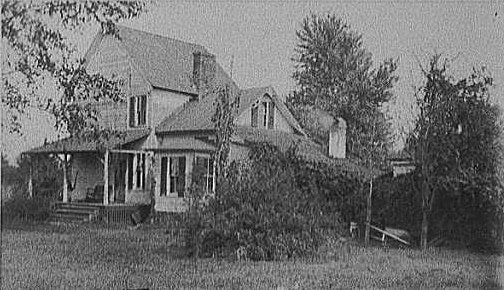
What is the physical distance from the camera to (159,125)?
5.30ft

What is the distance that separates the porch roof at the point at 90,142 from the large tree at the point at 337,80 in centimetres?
40

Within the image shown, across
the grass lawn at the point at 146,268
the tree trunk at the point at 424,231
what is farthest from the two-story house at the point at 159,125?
the tree trunk at the point at 424,231

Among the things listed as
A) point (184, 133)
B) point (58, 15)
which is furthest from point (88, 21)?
point (184, 133)

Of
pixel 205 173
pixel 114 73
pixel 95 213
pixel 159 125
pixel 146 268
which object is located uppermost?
pixel 114 73

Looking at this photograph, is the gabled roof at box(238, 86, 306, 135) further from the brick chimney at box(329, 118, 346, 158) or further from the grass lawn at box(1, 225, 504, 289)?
the grass lawn at box(1, 225, 504, 289)

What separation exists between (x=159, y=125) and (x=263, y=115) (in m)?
0.25

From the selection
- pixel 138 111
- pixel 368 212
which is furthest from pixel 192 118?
pixel 368 212

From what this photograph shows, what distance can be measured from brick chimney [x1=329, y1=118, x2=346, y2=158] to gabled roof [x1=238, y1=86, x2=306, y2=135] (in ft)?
0.25

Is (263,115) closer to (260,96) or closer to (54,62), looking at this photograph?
(260,96)

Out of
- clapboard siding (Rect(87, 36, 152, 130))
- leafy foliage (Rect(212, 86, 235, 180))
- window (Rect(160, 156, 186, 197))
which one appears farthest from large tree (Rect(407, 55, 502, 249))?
clapboard siding (Rect(87, 36, 152, 130))

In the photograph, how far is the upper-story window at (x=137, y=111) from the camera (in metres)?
1.52

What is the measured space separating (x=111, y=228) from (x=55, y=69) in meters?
0.37

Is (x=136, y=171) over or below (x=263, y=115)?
below

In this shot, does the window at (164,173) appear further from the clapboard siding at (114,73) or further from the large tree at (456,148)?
the large tree at (456,148)
